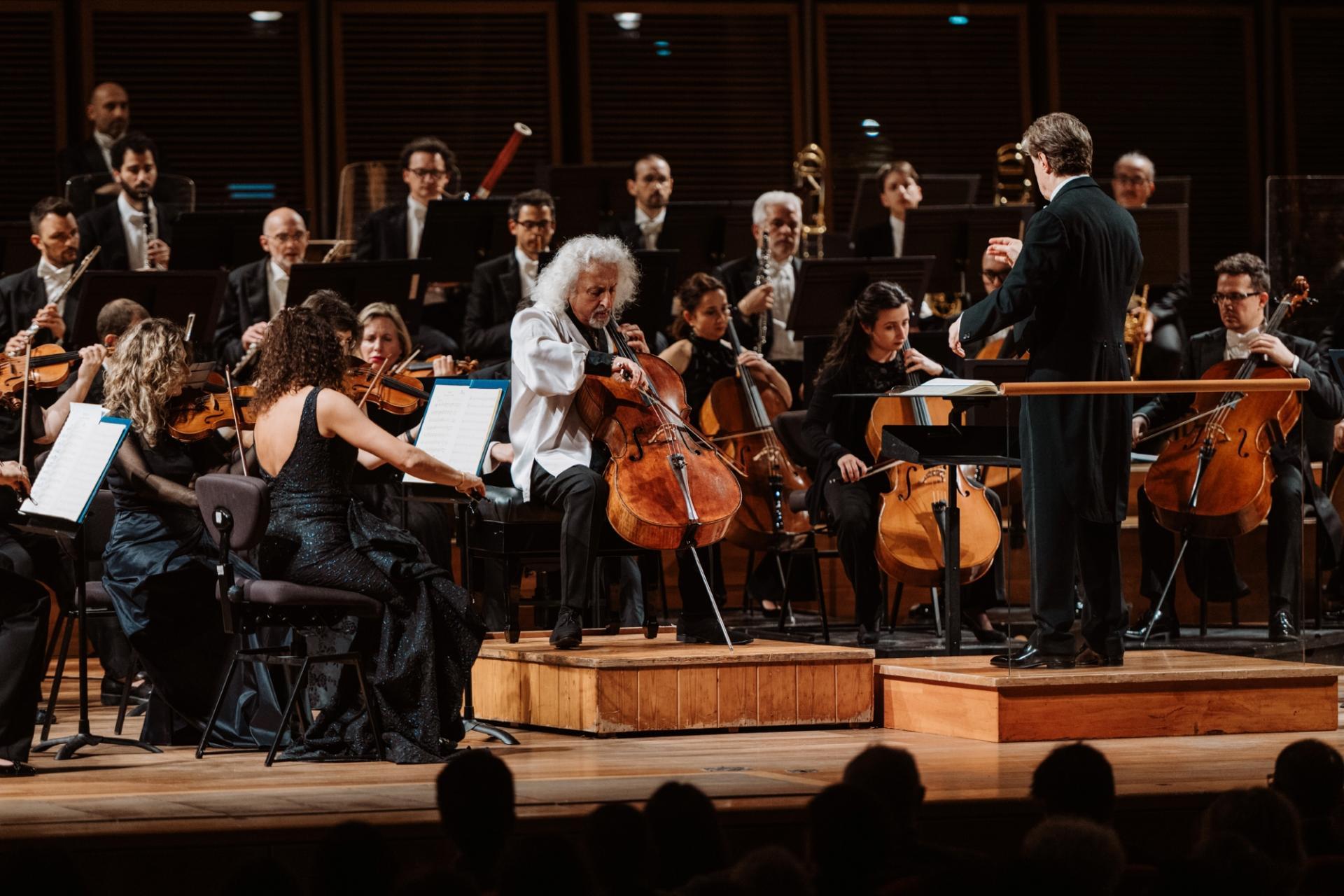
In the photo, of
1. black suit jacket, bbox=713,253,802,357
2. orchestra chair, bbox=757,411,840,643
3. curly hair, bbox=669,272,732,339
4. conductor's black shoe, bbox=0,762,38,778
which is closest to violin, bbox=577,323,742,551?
orchestra chair, bbox=757,411,840,643

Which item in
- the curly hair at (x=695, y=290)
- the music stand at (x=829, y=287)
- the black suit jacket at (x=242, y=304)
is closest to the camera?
the curly hair at (x=695, y=290)

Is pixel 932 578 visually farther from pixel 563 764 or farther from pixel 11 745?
pixel 11 745

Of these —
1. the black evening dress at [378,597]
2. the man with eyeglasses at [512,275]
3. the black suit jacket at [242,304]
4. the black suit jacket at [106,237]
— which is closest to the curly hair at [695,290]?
the man with eyeglasses at [512,275]

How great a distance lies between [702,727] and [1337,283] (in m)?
4.13

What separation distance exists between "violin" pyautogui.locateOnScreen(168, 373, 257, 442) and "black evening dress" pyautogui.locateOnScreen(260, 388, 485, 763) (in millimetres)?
514

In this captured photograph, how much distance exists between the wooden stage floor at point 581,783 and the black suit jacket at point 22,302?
6.68 feet

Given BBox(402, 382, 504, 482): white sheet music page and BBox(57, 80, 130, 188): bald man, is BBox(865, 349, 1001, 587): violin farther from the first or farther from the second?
BBox(57, 80, 130, 188): bald man

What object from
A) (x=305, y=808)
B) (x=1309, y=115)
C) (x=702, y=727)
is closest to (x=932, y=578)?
(x=702, y=727)

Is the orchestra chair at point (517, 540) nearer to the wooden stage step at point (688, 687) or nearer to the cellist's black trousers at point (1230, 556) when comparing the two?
the wooden stage step at point (688, 687)

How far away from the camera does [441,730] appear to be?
14.9 ft

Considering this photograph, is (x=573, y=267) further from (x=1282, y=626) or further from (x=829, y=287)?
(x=1282, y=626)

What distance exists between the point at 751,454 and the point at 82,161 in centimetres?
359

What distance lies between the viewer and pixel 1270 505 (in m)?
4.89

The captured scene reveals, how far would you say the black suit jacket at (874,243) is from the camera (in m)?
7.64
